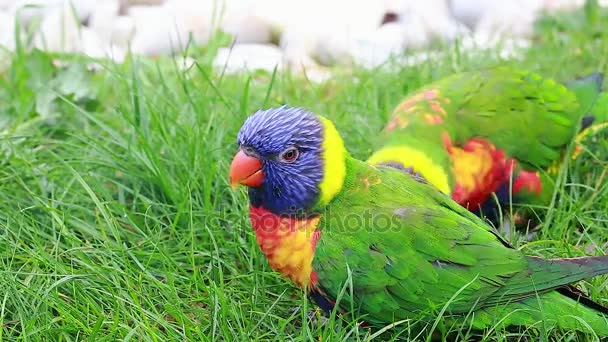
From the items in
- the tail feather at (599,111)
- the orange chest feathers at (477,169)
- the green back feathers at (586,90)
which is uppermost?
the green back feathers at (586,90)

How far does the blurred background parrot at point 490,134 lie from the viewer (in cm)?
294

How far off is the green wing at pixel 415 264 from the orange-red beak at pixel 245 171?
242 mm

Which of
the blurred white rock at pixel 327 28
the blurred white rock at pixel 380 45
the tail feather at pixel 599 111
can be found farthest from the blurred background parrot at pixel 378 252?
the blurred white rock at pixel 327 28

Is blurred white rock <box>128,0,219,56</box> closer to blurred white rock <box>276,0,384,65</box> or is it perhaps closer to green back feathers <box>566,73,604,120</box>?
blurred white rock <box>276,0,384,65</box>

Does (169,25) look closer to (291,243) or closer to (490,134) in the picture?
(490,134)

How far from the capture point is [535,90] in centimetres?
325

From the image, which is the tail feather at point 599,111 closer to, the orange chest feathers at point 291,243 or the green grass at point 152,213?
the green grass at point 152,213

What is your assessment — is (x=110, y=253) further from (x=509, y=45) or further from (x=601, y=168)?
(x=509, y=45)

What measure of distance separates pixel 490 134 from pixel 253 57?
1.98m

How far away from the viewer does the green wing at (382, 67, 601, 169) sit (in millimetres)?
3051

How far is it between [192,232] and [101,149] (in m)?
0.68

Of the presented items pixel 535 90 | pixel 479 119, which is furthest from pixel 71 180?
pixel 535 90

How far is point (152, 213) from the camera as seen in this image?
2.81 metres

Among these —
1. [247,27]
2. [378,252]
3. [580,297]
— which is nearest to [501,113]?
[580,297]
